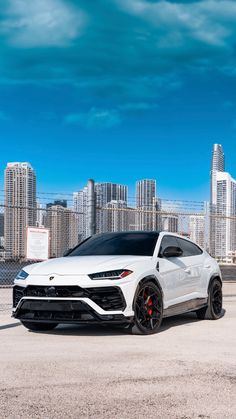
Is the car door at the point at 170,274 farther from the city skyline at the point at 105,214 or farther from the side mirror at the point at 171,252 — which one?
the city skyline at the point at 105,214

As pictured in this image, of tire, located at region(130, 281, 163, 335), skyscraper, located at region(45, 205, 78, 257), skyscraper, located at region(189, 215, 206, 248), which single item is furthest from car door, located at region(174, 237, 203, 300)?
skyscraper, located at region(189, 215, 206, 248)

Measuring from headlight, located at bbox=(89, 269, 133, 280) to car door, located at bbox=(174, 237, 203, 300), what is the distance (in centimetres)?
138

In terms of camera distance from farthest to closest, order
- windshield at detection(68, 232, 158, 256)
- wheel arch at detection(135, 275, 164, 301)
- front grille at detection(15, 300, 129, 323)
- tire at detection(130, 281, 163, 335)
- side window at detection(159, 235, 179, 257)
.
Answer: side window at detection(159, 235, 179, 257), windshield at detection(68, 232, 158, 256), wheel arch at detection(135, 275, 164, 301), tire at detection(130, 281, 163, 335), front grille at detection(15, 300, 129, 323)

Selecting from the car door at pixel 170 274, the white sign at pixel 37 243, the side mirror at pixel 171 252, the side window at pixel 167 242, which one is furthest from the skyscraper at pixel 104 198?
the side mirror at pixel 171 252

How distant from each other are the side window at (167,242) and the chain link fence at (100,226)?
12.9 ft

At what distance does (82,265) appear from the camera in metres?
7.35

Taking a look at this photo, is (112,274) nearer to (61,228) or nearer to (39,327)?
(39,327)

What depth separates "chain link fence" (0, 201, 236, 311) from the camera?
13250 mm

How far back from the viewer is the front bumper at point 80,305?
275 inches

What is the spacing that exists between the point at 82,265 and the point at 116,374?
2326 mm

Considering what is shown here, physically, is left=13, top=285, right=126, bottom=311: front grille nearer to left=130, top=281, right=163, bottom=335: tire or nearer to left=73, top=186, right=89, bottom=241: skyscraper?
left=130, top=281, right=163, bottom=335: tire

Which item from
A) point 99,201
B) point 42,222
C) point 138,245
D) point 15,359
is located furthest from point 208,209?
point 15,359

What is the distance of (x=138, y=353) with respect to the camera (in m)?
6.21

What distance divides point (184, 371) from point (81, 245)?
3972 millimetres
